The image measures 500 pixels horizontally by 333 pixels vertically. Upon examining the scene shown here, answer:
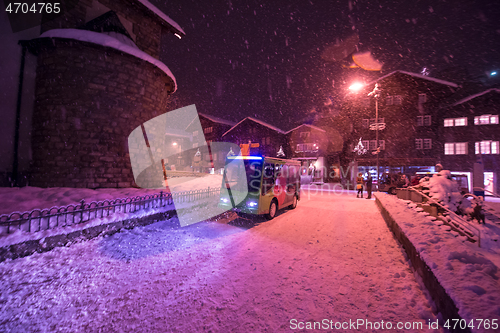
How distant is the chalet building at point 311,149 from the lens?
28078 millimetres

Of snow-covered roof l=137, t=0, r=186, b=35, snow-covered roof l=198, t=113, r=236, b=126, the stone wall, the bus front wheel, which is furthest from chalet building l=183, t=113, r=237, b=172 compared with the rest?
the bus front wheel

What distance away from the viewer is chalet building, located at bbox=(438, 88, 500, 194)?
784 inches

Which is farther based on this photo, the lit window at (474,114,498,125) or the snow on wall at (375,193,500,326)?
the lit window at (474,114,498,125)

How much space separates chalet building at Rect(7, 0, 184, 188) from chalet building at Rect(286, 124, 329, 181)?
23.3 meters

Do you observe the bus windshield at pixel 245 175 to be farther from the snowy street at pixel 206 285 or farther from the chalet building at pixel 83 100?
the chalet building at pixel 83 100

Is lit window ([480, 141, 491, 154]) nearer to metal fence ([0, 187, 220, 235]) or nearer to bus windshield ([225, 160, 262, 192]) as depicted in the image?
bus windshield ([225, 160, 262, 192])

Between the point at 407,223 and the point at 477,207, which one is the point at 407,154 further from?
the point at 407,223

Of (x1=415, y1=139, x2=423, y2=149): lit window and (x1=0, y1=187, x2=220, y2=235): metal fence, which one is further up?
(x1=415, y1=139, x2=423, y2=149): lit window

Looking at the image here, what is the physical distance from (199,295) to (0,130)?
43.6 feet

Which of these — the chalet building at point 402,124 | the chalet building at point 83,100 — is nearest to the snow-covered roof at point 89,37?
the chalet building at point 83,100

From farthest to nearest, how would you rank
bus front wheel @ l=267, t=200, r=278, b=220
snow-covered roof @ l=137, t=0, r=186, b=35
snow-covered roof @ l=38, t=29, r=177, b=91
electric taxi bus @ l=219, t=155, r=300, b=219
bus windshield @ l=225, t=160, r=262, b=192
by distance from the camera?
1. snow-covered roof @ l=137, t=0, r=186, b=35
2. snow-covered roof @ l=38, t=29, r=177, b=91
3. bus front wheel @ l=267, t=200, r=278, b=220
4. bus windshield @ l=225, t=160, r=262, b=192
5. electric taxi bus @ l=219, t=155, r=300, b=219

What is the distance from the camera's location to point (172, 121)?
44156 millimetres

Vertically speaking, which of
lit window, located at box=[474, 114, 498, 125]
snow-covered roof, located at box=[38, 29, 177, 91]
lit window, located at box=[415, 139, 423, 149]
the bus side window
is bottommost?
the bus side window

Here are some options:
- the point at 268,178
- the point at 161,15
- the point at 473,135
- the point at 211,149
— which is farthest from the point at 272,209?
the point at 211,149
